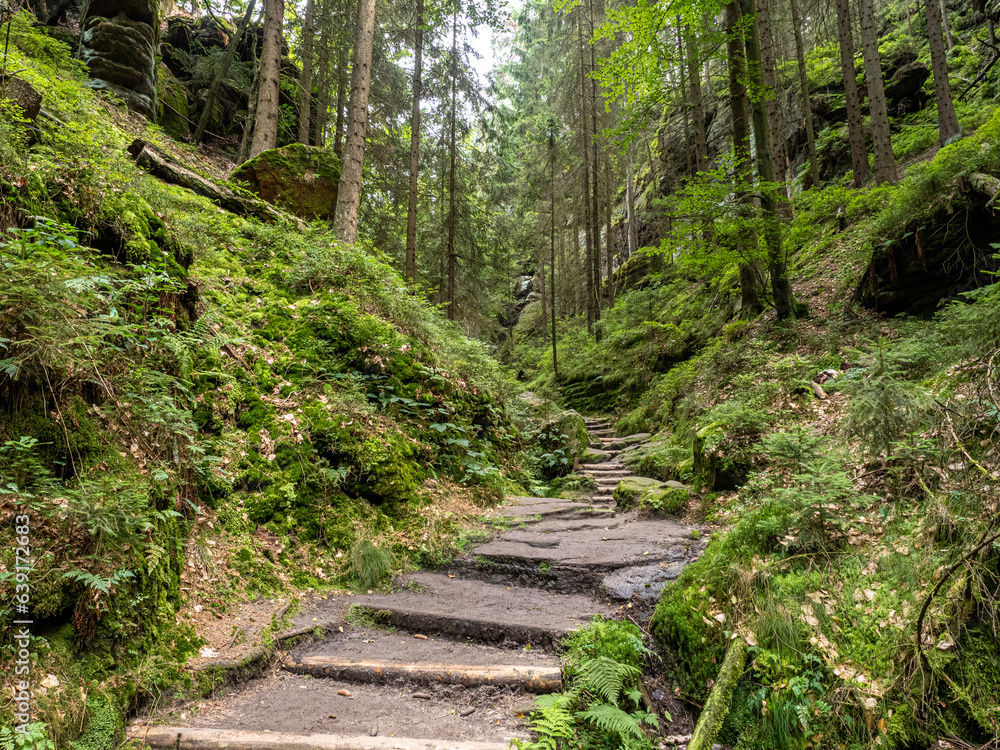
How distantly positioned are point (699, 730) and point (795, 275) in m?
11.8

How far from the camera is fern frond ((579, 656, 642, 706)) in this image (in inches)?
118

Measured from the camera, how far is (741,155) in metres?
9.87

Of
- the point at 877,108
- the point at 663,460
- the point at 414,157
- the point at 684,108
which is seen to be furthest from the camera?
the point at 414,157

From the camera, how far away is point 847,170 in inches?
608

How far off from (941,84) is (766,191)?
6.88 metres

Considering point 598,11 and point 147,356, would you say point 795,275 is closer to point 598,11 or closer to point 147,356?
point 147,356

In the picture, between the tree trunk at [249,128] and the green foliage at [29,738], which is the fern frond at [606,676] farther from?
the tree trunk at [249,128]

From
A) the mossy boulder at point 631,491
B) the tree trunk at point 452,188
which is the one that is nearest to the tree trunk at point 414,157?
the tree trunk at point 452,188

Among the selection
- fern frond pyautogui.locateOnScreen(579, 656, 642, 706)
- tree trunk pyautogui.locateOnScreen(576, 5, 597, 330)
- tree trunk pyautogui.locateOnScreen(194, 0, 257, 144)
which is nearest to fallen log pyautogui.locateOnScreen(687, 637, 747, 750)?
fern frond pyautogui.locateOnScreen(579, 656, 642, 706)

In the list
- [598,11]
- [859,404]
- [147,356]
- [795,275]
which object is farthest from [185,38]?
[859,404]

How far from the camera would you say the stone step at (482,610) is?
4.03m

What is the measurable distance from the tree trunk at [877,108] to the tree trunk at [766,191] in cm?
400

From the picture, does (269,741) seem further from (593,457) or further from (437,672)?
(593,457)

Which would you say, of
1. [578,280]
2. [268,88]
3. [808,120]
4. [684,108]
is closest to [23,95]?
[268,88]
